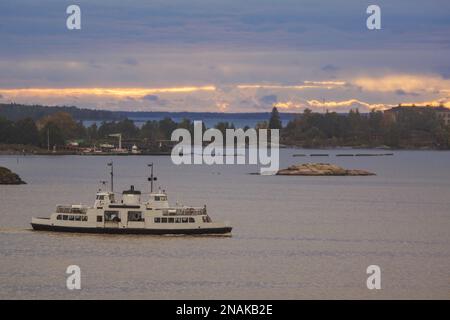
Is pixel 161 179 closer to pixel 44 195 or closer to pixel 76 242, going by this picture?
pixel 44 195

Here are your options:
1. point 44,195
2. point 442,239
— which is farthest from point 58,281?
point 44,195

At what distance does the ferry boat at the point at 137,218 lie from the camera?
231 feet

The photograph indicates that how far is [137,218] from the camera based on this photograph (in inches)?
2793

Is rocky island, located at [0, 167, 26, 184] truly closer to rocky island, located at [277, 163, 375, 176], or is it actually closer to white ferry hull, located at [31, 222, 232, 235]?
rocky island, located at [277, 163, 375, 176]

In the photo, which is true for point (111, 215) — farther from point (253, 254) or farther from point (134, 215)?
point (253, 254)

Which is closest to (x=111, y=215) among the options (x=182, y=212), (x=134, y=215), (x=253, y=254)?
(x=134, y=215)

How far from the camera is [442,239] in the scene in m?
75.6

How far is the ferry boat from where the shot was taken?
70.5 meters

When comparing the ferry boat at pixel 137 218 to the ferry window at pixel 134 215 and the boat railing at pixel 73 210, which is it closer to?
the ferry window at pixel 134 215

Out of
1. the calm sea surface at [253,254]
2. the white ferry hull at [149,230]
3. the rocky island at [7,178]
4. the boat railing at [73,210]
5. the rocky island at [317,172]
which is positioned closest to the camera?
the calm sea surface at [253,254]

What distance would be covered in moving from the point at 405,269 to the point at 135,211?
1811 cm

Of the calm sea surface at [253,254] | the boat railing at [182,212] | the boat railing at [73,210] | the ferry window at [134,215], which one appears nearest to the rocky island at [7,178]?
the calm sea surface at [253,254]
